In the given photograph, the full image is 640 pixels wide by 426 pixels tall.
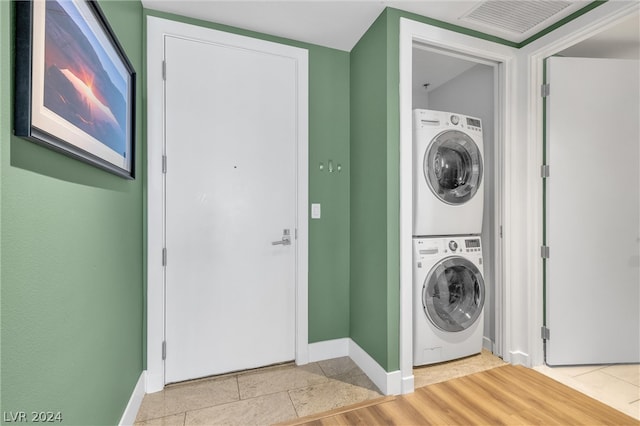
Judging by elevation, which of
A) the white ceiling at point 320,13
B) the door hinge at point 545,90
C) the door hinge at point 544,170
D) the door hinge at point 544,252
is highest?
the white ceiling at point 320,13

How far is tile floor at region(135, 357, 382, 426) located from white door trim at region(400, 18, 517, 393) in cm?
42

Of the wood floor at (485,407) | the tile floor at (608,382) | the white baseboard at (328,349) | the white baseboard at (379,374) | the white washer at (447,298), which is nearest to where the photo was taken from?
the wood floor at (485,407)

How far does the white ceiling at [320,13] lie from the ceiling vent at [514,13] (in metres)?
0.02

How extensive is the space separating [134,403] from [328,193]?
72.0 inches

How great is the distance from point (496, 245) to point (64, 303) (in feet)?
8.77

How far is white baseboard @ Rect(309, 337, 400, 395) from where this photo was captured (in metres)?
1.92

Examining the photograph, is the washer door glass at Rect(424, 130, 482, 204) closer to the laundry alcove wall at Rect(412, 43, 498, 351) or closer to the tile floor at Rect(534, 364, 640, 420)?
the laundry alcove wall at Rect(412, 43, 498, 351)

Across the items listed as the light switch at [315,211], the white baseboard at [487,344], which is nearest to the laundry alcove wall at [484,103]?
the white baseboard at [487,344]

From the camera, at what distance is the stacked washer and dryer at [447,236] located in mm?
2176

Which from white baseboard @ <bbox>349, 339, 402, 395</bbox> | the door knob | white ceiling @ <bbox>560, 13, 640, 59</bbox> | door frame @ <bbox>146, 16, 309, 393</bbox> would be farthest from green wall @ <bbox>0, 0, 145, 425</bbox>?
white ceiling @ <bbox>560, 13, 640, 59</bbox>

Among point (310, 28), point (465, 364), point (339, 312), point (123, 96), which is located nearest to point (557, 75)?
point (310, 28)

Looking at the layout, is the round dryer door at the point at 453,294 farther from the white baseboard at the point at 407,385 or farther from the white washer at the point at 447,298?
the white baseboard at the point at 407,385

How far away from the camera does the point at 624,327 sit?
220 cm

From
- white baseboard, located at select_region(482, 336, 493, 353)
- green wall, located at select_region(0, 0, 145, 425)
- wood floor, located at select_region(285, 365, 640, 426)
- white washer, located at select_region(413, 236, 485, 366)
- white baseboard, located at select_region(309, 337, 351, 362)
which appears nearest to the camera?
green wall, located at select_region(0, 0, 145, 425)
